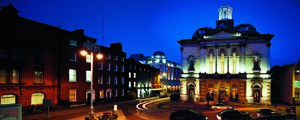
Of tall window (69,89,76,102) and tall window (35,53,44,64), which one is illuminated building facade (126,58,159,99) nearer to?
tall window (69,89,76,102)

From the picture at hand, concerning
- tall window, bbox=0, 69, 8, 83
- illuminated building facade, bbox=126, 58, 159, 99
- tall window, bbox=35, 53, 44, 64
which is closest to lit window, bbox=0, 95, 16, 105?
tall window, bbox=0, 69, 8, 83

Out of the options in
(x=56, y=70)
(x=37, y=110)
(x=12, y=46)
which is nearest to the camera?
(x=12, y=46)

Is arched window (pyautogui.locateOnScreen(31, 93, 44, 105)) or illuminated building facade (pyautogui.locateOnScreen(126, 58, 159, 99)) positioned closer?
arched window (pyautogui.locateOnScreen(31, 93, 44, 105))

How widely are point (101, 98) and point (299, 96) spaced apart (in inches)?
1693

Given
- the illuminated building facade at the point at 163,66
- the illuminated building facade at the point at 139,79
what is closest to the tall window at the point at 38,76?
the illuminated building facade at the point at 139,79

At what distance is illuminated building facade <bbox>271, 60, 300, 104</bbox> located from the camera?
174 feet

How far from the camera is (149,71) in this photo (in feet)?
284

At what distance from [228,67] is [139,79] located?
97.7ft

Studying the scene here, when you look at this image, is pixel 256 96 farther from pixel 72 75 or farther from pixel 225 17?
pixel 72 75

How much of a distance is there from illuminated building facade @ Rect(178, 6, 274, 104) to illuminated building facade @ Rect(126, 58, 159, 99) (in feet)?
55.3

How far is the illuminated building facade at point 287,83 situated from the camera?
53.2 meters

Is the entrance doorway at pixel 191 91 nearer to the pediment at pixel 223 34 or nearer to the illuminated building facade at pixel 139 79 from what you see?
the pediment at pixel 223 34

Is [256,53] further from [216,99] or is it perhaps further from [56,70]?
[56,70]

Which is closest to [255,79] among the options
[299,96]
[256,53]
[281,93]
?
[256,53]
